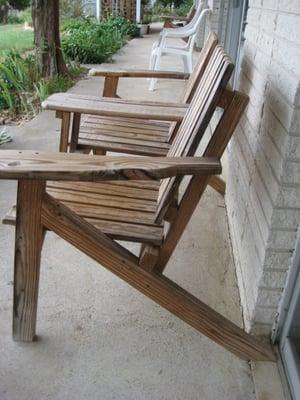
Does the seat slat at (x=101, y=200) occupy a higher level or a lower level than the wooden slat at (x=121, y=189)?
lower

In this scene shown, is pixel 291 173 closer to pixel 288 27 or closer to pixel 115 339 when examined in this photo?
pixel 288 27

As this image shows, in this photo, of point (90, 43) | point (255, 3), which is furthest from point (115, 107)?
point (90, 43)

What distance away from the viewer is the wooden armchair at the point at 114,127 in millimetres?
1967

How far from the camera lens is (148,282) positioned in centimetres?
140

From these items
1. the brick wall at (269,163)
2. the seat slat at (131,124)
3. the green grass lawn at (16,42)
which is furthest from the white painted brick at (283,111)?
the green grass lawn at (16,42)

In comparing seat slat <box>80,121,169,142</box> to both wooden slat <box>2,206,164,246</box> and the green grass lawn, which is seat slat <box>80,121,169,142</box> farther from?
the green grass lawn

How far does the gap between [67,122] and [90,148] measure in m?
0.23

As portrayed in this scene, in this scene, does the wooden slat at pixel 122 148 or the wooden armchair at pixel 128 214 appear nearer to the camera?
the wooden armchair at pixel 128 214

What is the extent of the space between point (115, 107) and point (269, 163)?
0.73 metres

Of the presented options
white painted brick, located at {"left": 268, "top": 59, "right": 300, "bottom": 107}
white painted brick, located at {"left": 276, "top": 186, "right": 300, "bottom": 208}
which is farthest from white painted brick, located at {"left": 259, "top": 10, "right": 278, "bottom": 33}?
white painted brick, located at {"left": 276, "top": 186, "right": 300, "bottom": 208}

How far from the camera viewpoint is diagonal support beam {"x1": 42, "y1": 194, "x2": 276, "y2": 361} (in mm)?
1295

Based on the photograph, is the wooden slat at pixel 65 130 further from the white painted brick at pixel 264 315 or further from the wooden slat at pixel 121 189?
the white painted brick at pixel 264 315

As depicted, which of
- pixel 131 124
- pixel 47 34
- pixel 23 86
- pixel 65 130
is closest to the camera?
pixel 65 130

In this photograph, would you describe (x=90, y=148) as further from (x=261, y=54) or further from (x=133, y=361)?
(x=133, y=361)
